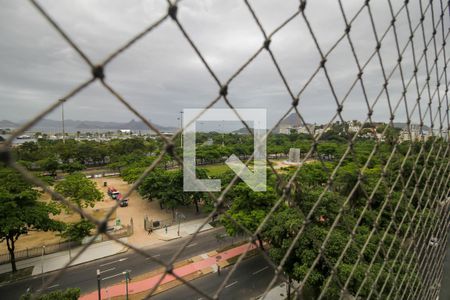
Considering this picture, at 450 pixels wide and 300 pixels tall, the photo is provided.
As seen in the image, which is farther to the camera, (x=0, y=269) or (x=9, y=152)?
(x=0, y=269)

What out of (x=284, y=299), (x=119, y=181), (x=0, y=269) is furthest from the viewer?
(x=119, y=181)

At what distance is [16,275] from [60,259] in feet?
2.72

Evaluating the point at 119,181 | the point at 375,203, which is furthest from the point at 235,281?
the point at 119,181

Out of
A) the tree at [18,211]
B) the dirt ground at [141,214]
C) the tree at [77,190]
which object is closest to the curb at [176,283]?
the dirt ground at [141,214]

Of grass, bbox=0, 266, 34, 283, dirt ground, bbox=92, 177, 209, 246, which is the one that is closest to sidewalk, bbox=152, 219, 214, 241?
dirt ground, bbox=92, 177, 209, 246

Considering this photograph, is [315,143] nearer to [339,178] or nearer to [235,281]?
[235,281]

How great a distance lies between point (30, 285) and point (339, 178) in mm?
7517

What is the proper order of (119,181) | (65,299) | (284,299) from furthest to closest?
(119,181) < (284,299) < (65,299)

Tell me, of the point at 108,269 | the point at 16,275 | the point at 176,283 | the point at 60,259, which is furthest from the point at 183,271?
the point at 16,275

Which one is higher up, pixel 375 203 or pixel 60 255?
pixel 375 203

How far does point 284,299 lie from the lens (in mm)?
4930

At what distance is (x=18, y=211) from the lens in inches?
214

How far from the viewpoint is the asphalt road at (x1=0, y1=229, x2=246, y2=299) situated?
17.2 ft

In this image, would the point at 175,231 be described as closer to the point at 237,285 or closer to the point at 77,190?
the point at 77,190
